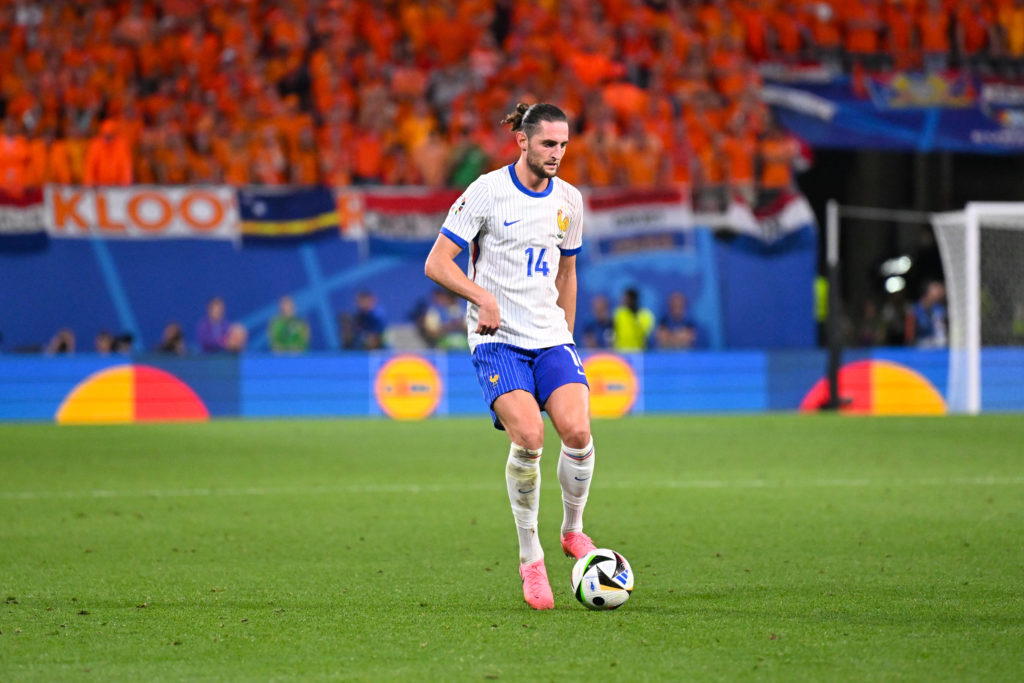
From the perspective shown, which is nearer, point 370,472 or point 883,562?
point 883,562

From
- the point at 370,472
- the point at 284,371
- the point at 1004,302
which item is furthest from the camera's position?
the point at 1004,302

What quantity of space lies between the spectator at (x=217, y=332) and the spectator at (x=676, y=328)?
18.3ft

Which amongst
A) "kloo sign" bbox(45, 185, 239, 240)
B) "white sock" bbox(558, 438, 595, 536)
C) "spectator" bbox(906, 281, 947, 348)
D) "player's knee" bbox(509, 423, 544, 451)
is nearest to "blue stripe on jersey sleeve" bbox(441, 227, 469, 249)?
"player's knee" bbox(509, 423, 544, 451)

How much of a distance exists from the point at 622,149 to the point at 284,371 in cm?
575

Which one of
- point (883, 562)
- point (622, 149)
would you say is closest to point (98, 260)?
point (622, 149)

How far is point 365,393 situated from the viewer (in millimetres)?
16859

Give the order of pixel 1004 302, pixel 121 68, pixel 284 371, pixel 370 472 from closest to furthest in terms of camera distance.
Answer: pixel 370 472, pixel 284 371, pixel 1004 302, pixel 121 68

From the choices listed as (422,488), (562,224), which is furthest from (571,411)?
(422,488)

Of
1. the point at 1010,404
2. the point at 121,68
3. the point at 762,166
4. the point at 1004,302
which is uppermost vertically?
the point at 121,68

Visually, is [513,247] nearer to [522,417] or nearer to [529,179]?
[529,179]

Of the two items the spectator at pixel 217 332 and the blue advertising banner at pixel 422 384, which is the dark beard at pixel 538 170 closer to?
the blue advertising banner at pixel 422 384

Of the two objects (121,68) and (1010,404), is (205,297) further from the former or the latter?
(1010,404)

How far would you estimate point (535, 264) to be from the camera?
5.66m

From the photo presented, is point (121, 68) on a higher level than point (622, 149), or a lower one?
higher
